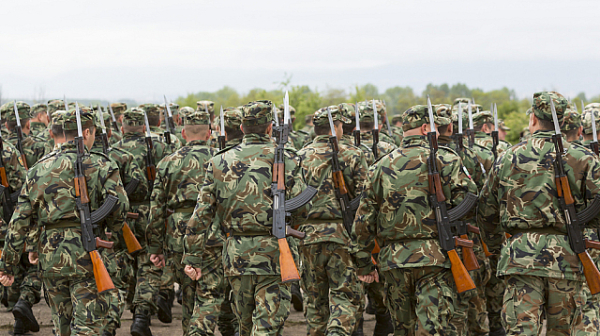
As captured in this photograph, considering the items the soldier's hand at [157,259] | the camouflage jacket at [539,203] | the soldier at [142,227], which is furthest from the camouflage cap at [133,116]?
the camouflage jacket at [539,203]

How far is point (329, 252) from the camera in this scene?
5.83 meters

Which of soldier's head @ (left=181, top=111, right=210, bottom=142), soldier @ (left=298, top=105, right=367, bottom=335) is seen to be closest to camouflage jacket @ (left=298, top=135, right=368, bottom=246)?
soldier @ (left=298, top=105, right=367, bottom=335)

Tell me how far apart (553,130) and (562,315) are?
1352mm

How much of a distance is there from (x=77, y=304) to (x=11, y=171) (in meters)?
2.86

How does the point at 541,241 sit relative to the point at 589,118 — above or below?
below

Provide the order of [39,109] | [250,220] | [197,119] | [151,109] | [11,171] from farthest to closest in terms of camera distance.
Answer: [39,109]
[151,109]
[11,171]
[197,119]
[250,220]

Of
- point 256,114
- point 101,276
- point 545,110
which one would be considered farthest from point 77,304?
point 545,110

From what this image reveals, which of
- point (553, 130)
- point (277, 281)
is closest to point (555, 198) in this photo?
point (553, 130)

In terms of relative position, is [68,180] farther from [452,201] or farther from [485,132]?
[485,132]

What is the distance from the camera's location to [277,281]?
4758 millimetres

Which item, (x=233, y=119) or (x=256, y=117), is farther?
(x=233, y=119)

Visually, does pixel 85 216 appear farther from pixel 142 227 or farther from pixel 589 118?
pixel 589 118

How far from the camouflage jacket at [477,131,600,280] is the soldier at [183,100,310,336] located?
1561mm

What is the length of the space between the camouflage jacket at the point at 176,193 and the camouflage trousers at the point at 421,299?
2.42 metres
